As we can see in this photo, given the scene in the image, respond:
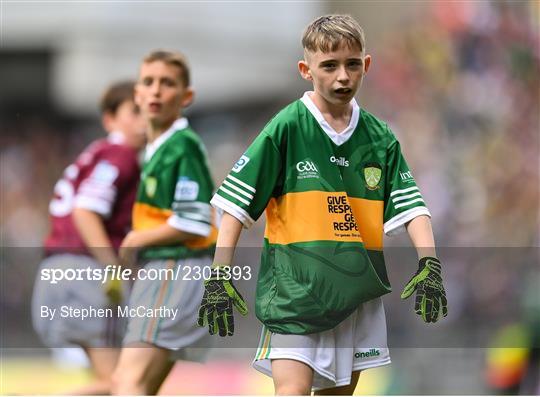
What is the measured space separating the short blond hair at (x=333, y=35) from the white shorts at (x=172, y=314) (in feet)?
4.76

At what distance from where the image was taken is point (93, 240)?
6.69 meters

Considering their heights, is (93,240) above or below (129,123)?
below

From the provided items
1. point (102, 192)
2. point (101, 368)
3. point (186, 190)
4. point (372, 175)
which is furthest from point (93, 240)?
point (372, 175)

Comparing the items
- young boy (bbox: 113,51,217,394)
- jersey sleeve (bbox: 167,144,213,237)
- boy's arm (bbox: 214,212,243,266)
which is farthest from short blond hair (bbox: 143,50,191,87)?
boy's arm (bbox: 214,212,243,266)

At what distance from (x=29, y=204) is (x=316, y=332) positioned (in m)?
13.5

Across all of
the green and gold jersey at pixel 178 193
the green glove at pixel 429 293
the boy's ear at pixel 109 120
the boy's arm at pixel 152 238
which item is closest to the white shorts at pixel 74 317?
the boy's arm at pixel 152 238

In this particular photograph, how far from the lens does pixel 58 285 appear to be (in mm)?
6711

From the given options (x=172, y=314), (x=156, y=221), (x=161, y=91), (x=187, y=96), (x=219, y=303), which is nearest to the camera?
(x=219, y=303)

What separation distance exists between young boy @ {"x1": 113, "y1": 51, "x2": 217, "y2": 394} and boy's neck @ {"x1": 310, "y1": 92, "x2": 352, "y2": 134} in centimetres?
113

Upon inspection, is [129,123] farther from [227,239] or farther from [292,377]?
[292,377]

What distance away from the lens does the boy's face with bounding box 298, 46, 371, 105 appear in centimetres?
483

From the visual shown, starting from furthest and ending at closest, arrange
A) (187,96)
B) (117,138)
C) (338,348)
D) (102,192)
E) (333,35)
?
(117,138) < (102,192) < (187,96) < (338,348) < (333,35)

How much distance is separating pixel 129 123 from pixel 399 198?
2700 millimetres

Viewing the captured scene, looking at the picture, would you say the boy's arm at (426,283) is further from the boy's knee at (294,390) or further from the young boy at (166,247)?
the young boy at (166,247)
